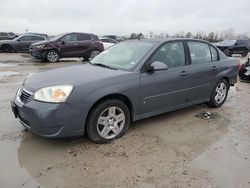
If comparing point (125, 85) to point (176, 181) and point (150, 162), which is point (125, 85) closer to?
point (150, 162)

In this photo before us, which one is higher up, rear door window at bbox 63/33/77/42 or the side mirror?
the side mirror

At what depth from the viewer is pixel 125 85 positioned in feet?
13.4

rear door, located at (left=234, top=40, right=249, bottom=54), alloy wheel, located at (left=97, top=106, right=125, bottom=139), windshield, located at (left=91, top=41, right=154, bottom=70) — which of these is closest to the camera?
alloy wheel, located at (left=97, top=106, right=125, bottom=139)

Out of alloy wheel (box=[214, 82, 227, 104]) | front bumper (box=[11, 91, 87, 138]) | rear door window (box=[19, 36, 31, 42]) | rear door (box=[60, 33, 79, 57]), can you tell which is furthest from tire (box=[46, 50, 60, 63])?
front bumper (box=[11, 91, 87, 138])

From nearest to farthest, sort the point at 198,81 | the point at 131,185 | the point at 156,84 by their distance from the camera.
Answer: the point at 131,185 → the point at 156,84 → the point at 198,81

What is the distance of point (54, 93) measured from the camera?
365 centimetres

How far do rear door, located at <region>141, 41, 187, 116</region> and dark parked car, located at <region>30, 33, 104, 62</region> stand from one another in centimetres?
1037

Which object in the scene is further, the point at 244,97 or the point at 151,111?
the point at 244,97

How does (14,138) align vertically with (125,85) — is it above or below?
below

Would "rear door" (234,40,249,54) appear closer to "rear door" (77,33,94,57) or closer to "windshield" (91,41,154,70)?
"rear door" (77,33,94,57)

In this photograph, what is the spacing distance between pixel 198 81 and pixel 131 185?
2909 millimetres

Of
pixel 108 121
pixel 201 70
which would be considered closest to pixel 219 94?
pixel 201 70

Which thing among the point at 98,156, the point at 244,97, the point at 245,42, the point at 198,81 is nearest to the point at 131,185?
the point at 98,156

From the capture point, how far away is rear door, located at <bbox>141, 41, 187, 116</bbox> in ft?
14.4
